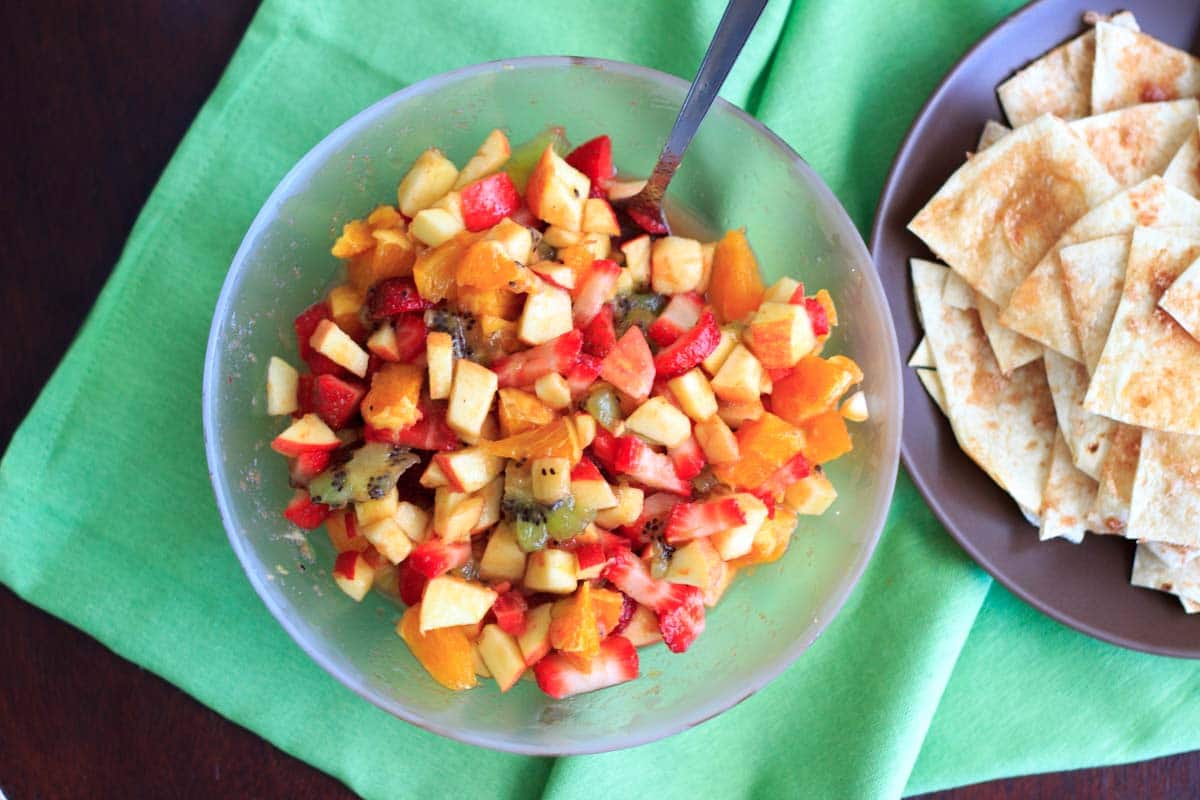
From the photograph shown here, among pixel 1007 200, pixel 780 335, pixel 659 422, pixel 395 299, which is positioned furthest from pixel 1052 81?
pixel 395 299

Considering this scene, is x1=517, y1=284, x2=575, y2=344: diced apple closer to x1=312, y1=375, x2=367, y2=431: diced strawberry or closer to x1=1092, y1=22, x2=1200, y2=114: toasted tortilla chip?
x1=312, y1=375, x2=367, y2=431: diced strawberry

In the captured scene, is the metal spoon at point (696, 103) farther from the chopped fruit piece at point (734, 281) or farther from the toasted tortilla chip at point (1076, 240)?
the toasted tortilla chip at point (1076, 240)

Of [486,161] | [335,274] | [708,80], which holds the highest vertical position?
[708,80]

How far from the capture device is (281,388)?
5.51 feet

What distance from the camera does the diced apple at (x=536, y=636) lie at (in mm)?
1557

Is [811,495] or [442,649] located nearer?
[442,649]

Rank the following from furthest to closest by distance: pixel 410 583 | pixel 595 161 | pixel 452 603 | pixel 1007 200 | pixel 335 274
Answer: pixel 1007 200
pixel 335 274
pixel 595 161
pixel 410 583
pixel 452 603

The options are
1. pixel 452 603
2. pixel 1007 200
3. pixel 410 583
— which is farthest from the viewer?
pixel 1007 200

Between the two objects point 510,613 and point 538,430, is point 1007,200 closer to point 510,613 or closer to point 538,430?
point 538,430

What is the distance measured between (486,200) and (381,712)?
40.3 inches

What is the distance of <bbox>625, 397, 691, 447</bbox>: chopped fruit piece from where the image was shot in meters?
1.53

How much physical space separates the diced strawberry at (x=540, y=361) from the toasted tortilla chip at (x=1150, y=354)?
102cm

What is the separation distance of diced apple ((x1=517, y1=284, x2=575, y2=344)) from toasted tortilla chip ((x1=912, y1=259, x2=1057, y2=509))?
0.80 m

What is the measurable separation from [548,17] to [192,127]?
75 centimetres
